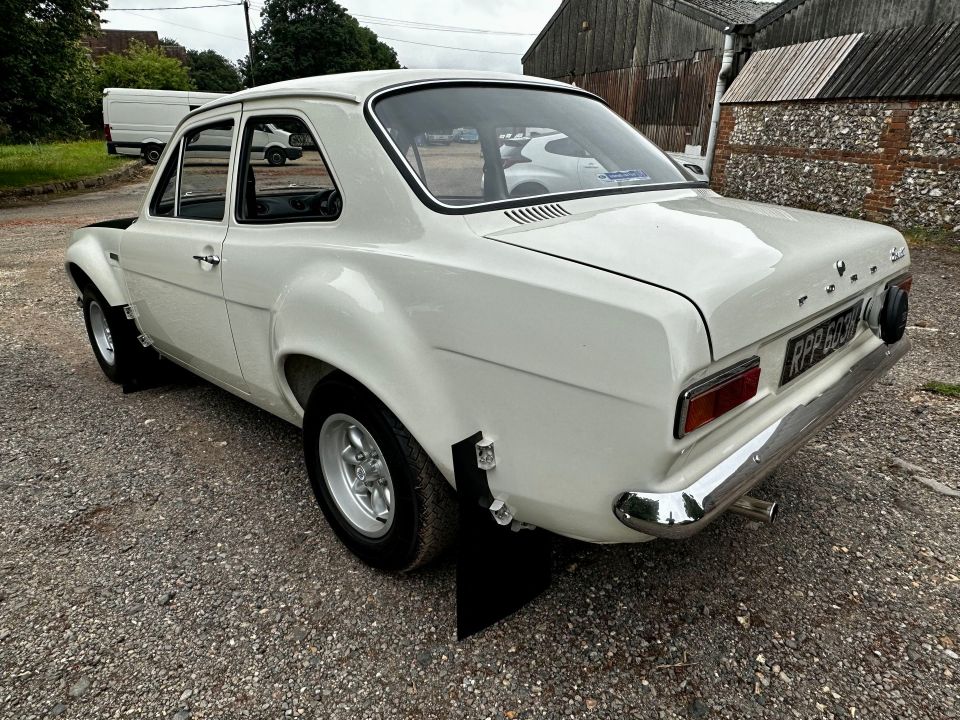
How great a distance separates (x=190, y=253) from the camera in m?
3.10

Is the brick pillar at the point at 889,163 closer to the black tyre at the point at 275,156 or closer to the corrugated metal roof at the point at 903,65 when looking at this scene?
the corrugated metal roof at the point at 903,65

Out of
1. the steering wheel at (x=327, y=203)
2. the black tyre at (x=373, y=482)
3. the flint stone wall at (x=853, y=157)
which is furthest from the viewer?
the flint stone wall at (x=853, y=157)

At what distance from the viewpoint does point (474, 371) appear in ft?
6.21

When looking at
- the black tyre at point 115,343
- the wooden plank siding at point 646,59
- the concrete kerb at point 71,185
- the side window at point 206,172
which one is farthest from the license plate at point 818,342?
the concrete kerb at point 71,185

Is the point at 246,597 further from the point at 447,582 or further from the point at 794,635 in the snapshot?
the point at 794,635

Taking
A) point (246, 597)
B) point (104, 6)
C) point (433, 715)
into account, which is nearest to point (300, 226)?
point (246, 597)

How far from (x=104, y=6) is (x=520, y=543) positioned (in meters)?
18.5

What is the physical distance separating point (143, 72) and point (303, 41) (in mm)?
13492

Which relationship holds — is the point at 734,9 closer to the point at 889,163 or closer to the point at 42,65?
the point at 889,163

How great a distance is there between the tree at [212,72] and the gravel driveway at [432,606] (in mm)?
54883

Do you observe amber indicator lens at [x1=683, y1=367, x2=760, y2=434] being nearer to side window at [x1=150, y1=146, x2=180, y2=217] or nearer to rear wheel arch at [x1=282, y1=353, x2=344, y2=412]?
rear wheel arch at [x1=282, y1=353, x2=344, y2=412]

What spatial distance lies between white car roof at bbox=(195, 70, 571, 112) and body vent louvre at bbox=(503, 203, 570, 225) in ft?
2.38

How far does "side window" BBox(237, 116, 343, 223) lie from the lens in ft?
8.14

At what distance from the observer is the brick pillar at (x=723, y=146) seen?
36.7ft
